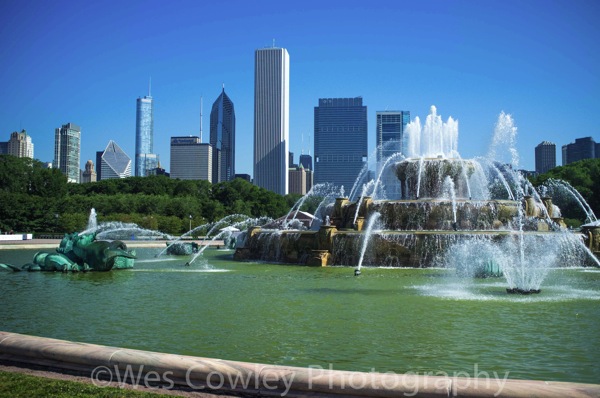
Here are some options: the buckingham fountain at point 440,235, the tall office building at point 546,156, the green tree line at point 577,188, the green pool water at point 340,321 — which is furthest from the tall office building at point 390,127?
the green pool water at point 340,321

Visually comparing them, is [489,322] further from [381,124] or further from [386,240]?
[381,124]

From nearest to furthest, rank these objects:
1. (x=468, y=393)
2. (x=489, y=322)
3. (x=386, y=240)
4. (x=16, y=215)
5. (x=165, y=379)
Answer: (x=468, y=393), (x=165, y=379), (x=489, y=322), (x=386, y=240), (x=16, y=215)

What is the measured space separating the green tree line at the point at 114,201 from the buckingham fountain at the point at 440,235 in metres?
43.6

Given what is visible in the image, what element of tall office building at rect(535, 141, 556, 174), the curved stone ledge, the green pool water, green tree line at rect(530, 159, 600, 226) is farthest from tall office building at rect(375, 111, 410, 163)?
the curved stone ledge

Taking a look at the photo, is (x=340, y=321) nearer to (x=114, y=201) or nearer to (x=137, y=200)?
(x=114, y=201)

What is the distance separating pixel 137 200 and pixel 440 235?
68.5 m

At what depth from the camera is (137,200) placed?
277 ft

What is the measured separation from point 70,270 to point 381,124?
→ 456 ft

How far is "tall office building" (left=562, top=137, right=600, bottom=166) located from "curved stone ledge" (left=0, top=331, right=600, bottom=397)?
163213 mm

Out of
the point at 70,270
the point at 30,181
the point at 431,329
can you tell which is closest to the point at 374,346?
the point at 431,329

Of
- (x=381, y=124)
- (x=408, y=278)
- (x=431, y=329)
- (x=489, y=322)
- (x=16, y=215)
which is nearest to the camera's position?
(x=431, y=329)

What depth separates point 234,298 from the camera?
13641 mm

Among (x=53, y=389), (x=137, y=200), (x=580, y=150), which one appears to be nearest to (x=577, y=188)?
(x=137, y=200)

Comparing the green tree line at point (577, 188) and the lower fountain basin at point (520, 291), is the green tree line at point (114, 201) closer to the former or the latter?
the green tree line at point (577, 188)
